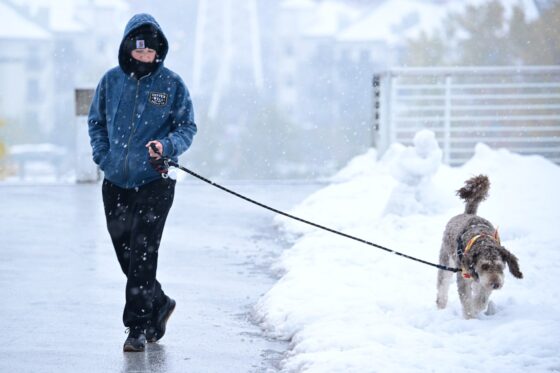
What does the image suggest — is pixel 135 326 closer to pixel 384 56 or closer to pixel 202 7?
pixel 384 56

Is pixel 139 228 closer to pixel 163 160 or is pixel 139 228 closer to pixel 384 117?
pixel 163 160

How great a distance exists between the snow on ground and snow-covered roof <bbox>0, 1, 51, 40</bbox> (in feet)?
281

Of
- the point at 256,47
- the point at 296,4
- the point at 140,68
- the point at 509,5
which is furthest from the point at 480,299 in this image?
the point at 256,47

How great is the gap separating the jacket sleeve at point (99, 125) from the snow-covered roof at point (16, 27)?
90.0m

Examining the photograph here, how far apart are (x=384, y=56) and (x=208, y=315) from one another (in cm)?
8799

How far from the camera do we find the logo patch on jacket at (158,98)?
5.76 m

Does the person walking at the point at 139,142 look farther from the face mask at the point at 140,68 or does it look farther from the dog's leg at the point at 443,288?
the dog's leg at the point at 443,288

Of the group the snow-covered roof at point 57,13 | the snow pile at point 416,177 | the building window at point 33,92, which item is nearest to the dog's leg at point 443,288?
the snow pile at point 416,177

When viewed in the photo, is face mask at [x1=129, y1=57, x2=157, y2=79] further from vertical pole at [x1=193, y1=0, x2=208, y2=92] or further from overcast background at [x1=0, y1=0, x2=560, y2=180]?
vertical pole at [x1=193, y1=0, x2=208, y2=92]

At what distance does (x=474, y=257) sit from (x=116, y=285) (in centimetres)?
323

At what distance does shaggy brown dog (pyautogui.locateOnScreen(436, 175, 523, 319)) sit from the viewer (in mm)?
5770

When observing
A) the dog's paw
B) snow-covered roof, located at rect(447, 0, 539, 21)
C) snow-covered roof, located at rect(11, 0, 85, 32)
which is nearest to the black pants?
the dog's paw

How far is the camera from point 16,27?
92.8 metres

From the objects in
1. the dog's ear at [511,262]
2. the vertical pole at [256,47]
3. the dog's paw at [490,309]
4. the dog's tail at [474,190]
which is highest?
the vertical pole at [256,47]
